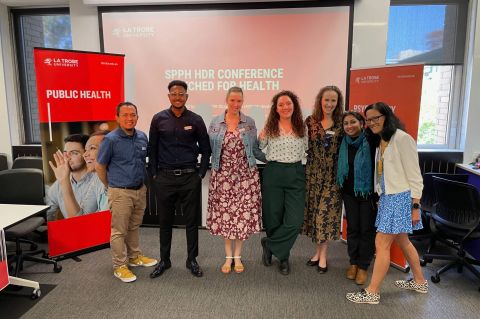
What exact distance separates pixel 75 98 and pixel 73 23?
4.50ft

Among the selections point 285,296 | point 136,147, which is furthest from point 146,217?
point 285,296

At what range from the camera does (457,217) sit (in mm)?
3020

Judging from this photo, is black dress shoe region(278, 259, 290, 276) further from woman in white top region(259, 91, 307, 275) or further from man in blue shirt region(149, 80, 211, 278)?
man in blue shirt region(149, 80, 211, 278)

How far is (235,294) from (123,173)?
1.34 meters

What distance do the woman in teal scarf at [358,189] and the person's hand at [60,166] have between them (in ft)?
8.24

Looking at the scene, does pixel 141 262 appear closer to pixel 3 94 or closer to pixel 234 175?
pixel 234 175

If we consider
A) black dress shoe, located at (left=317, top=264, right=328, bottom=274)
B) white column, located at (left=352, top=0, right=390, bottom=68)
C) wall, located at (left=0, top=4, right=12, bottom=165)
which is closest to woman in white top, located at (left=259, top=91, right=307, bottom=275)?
black dress shoe, located at (left=317, top=264, right=328, bottom=274)

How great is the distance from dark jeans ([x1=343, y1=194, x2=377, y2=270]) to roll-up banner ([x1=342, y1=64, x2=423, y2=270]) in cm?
53

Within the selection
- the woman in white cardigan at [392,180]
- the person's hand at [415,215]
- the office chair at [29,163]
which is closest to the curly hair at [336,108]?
the woman in white cardigan at [392,180]

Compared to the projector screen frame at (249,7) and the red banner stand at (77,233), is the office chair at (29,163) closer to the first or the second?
the red banner stand at (77,233)

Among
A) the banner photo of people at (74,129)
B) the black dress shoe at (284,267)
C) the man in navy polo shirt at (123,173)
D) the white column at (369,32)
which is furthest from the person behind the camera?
the white column at (369,32)

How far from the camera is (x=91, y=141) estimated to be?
11.0 feet

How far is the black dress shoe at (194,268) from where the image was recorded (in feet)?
10.0

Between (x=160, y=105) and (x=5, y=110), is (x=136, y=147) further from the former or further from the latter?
(x=5, y=110)
